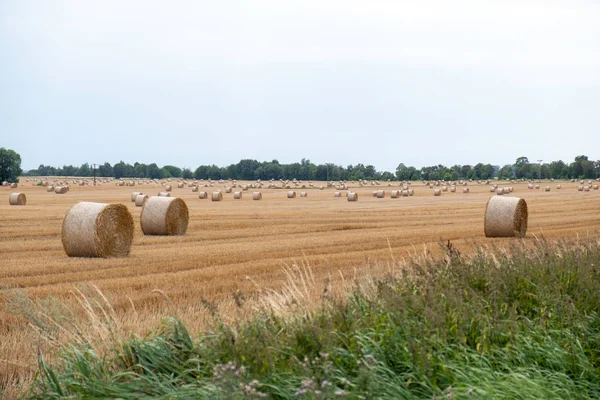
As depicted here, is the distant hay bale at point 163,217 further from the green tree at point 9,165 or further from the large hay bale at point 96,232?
the green tree at point 9,165

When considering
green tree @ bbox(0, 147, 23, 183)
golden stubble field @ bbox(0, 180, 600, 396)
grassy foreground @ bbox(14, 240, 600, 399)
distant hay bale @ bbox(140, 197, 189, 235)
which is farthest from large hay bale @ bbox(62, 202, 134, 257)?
green tree @ bbox(0, 147, 23, 183)

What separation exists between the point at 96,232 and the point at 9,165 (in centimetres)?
8980

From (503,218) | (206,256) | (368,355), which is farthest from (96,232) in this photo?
(368,355)

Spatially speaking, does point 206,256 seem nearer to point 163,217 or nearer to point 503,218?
point 163,217

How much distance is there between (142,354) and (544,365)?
3582mm

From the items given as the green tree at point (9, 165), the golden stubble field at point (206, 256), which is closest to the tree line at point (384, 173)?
the green tree at point (9, 165)

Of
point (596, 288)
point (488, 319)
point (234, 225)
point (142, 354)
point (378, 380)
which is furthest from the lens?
point (234, 225)

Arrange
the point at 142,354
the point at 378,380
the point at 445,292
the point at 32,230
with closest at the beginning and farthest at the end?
the point at 378,380
the point at 142,354
the point at 445,292
the point at 32,230

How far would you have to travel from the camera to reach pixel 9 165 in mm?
102438

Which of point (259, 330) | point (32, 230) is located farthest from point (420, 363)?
point (32, 230)

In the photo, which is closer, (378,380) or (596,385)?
(378,380)

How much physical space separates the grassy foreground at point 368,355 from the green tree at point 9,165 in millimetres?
101054

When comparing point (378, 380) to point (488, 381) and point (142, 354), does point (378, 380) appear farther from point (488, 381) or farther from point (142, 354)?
point (142, 354)

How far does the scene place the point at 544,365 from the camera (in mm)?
7035
